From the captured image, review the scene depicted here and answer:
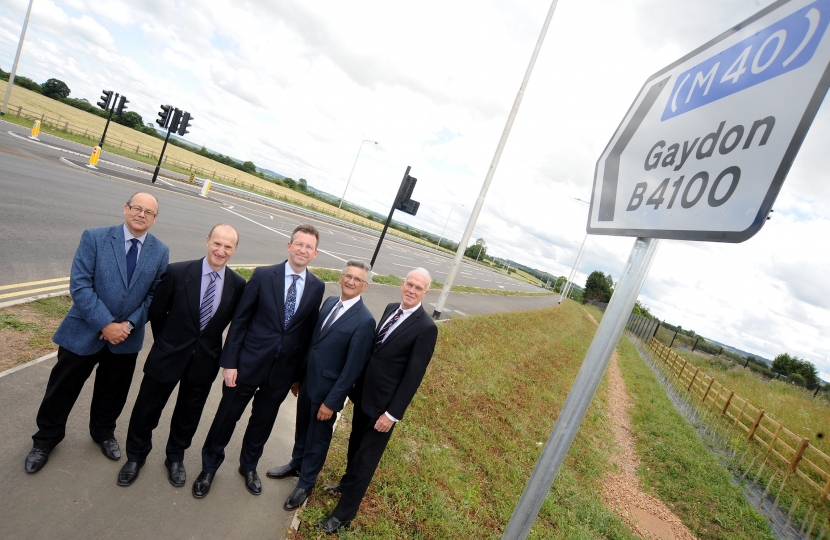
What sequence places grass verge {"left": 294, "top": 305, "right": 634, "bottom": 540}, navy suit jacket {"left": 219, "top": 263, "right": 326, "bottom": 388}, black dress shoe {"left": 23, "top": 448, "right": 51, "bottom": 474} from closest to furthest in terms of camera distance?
black dress shoe {"left": 23, "top": 448, "right": 51, "bottom": 474} → navy suit jacket {"left": 219, "top": 263, "right": 326, "bottom": 388} → grass verge {"left": 294, "top": 305, "right": 634, "bottom": 540}

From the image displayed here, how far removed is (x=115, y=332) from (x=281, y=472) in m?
1.73

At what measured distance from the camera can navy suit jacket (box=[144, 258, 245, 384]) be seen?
3078 millimetres

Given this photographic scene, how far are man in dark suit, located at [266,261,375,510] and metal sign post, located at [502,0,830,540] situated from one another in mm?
1983

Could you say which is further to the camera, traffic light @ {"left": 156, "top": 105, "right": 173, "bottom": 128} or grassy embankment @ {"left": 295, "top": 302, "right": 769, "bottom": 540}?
traffic light @ {"left": 156, "top": 105, "right": 173, "bottom": 128}

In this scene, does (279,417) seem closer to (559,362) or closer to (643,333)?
(559,362)

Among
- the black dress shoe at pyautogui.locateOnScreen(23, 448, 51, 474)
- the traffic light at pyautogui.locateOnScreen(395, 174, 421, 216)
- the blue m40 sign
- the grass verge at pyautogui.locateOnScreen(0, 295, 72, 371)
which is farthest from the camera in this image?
the traffic light at pyautogui.locateOnScreen(395, 174, 421, 216)

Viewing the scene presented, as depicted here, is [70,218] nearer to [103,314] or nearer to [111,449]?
[111,449]

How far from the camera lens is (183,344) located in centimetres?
311

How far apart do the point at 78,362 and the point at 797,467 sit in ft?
38.8

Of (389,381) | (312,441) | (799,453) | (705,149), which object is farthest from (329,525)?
(799,453)

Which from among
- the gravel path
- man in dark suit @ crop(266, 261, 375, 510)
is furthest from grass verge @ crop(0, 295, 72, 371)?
the gravel path

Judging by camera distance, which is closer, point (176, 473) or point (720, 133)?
point (720, 133)

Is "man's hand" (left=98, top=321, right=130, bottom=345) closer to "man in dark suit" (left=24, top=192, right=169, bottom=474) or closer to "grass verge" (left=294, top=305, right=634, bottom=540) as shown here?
"man in dark suit" (left=24, top=192, right=169, bottom=474)

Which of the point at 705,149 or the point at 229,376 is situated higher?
the point at 705,149
